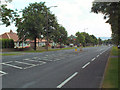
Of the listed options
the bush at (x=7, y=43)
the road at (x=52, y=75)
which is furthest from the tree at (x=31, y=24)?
the road at (x=52, y=75)

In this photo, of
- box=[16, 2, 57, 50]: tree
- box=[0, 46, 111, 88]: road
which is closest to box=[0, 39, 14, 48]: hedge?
box=[16, 2, 57, 50]: tree

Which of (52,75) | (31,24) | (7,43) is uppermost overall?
(31,24)

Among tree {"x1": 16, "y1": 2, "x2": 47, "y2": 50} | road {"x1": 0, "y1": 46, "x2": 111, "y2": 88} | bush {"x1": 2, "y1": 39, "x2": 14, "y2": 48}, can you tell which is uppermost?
tree {"x1": 16, "y1": 2, "x2": 47, "y2": 50}

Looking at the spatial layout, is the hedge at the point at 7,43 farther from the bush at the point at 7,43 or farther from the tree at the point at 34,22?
the tree at the point at 34,22

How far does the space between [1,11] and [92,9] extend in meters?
9.13

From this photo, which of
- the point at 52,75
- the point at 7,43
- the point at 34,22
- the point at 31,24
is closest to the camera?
the point at 52,75

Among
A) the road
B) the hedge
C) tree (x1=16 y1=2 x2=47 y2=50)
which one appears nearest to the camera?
the road

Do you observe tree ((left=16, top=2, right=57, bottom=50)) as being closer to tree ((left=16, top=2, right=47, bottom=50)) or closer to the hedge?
tree ((left=16, top=2, right=47, bottom=50))

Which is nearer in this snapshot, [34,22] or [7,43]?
[34,22]

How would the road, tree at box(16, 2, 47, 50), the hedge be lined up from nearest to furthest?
the road → tree at box(16, 2, 47, 50) → the hedge

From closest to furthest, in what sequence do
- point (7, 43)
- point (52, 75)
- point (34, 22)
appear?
point (52, 75) < point (34, 22) < point (7, 43)

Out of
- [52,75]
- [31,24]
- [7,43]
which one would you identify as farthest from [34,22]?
[52,75]

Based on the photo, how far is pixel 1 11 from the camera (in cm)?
1427

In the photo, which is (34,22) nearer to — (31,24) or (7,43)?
(31,24)
